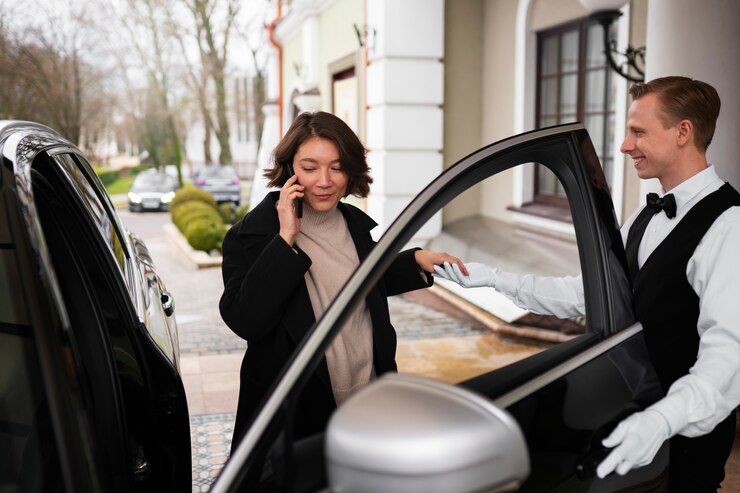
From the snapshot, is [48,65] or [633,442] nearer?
[633,442]

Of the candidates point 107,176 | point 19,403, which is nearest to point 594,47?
point 19,403

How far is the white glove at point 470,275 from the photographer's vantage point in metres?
2.14

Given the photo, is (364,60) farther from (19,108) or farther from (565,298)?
(19,108)

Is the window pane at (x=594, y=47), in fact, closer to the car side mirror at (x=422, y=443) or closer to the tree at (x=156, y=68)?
the car side mirror at (x=422, y=443)

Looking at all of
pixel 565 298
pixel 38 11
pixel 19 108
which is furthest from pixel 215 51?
pixel 565 298

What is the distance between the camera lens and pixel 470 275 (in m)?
2.15

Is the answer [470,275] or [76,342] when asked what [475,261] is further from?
[76,342]

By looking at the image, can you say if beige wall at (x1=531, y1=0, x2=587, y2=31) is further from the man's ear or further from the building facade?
the man's ear

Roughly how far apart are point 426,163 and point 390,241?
25.2 ft

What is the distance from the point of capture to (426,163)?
8953 millimetres

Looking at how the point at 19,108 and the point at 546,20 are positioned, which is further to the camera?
the point at 19,108

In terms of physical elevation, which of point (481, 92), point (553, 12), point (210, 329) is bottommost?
point (210, 329)

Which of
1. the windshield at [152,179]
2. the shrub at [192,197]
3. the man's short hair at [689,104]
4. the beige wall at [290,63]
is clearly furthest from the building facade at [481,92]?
the windshield at [152,179]

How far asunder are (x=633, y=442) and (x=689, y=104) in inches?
42.9
